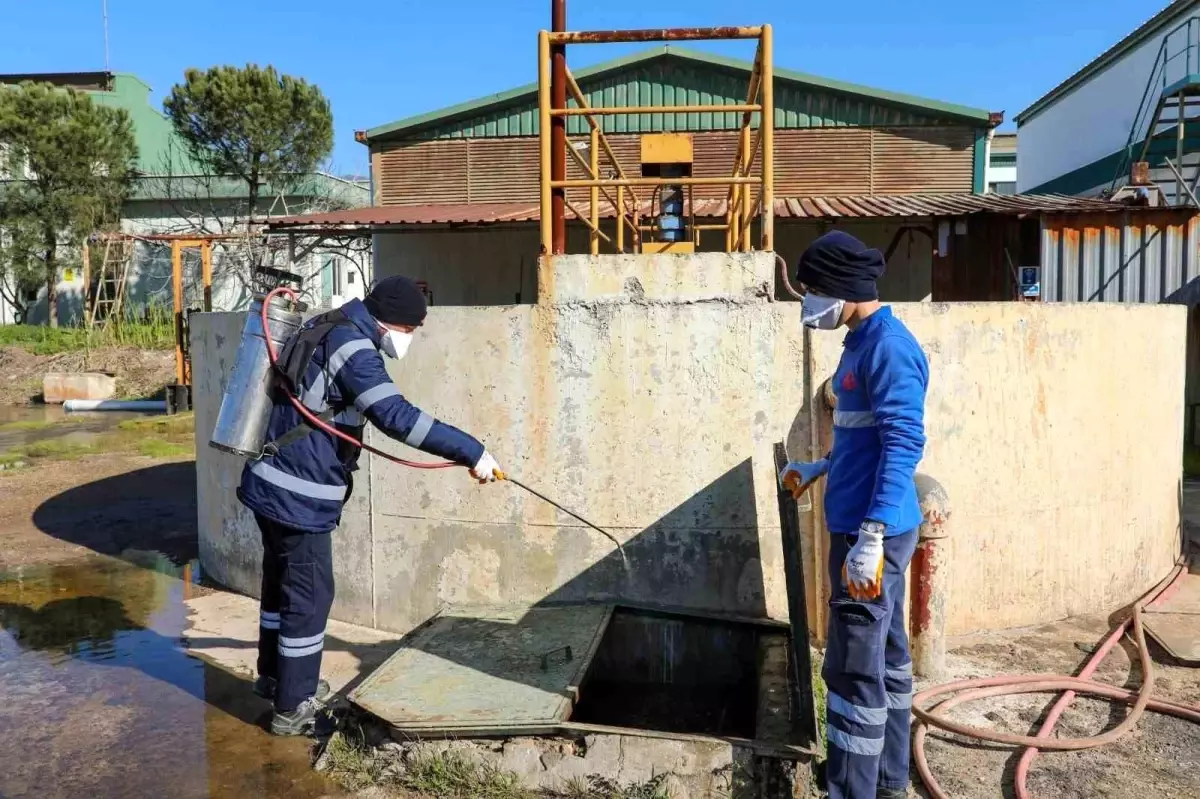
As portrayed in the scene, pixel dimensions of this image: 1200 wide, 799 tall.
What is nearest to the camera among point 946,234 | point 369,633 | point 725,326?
point 725,326

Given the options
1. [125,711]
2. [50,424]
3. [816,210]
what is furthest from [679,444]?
[50,424]

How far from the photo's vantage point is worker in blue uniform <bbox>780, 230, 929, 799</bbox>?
2549 mm

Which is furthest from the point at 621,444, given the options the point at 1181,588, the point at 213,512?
the point at 1181,588

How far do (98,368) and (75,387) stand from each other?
1.66 m

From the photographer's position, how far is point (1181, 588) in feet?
16.5

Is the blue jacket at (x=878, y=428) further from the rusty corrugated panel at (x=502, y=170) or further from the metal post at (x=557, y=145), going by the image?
the rusty corrugated panel at (x=502, y=170)

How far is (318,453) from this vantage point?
3428mm

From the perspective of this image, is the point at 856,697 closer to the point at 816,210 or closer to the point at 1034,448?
the point at 1034,448

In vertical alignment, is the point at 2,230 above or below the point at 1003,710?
above

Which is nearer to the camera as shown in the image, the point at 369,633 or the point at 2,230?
the point at 369,633

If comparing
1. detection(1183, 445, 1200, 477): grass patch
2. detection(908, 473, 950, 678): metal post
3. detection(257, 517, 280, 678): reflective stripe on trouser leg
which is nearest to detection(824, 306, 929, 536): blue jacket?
detection(908, 473, 950, 678): metal post

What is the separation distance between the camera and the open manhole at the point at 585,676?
3.18 meters

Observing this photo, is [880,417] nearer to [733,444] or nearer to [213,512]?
[733,444]

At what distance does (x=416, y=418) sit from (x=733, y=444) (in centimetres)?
157
